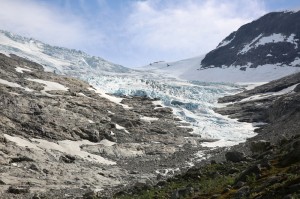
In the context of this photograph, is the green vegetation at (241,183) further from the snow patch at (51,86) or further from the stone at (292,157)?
the snow patch at (51,86)

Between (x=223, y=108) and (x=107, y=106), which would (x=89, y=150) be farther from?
(x=223, y=108)

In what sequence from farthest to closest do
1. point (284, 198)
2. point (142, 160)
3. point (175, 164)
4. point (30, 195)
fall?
point (142, 160) → point (175, 164) → point (30, 195) → point (284, 198)

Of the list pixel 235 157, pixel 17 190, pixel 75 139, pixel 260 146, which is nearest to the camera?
pixel 235 157

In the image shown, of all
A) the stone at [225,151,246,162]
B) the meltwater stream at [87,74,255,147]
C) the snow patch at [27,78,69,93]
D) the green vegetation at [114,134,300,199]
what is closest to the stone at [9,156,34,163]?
the green vegetation at [114,134,300,199]

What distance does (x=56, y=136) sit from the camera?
66250 mm

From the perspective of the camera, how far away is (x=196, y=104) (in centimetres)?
12544

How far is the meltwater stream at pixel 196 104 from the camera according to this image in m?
96.4

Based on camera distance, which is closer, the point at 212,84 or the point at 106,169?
the point at 106,169

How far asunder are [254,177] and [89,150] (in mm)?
48725

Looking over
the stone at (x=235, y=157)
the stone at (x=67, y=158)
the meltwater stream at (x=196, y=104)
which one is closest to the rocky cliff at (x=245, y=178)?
the stone at (x=235, y=157)

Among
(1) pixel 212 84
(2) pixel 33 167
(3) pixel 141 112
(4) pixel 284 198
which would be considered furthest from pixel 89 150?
(1) pixel 212 84

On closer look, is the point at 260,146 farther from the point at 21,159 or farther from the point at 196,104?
the point at 196,104

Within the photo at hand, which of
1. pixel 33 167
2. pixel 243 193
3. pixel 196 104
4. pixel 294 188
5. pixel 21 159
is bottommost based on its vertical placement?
pixel 33 167

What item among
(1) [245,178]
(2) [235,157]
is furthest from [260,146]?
(1) [245,178]
